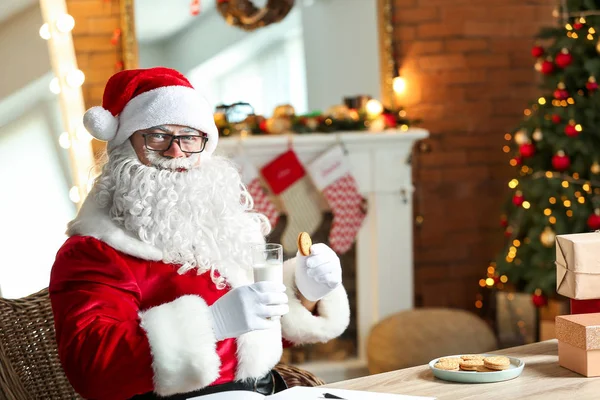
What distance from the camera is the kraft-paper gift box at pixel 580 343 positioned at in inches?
69.1

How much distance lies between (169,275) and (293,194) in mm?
2342

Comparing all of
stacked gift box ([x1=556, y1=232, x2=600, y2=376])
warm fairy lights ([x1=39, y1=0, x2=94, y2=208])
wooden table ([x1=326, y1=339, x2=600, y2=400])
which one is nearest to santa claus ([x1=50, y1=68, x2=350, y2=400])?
wooden table ([x1=326, y1=339, x2=600, y2=400])

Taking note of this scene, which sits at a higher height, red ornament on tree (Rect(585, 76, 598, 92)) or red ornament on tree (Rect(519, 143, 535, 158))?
red ornament on tree (Rect(585, 76, 598, 92))

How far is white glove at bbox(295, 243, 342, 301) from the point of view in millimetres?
1986

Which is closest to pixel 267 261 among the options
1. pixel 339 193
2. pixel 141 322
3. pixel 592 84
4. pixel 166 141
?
pixel 141 322

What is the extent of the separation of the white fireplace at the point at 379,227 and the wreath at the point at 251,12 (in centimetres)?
72

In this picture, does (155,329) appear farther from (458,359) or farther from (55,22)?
(55,22)

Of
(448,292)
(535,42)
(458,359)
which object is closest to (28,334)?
(458,359)

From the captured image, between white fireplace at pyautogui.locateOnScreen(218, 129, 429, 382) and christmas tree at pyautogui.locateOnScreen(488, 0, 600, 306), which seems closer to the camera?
christmas tree at pyautogui.locateOnScreen(488, 0, 600, 306)

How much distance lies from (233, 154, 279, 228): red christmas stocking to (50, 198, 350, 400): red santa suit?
2015 mm

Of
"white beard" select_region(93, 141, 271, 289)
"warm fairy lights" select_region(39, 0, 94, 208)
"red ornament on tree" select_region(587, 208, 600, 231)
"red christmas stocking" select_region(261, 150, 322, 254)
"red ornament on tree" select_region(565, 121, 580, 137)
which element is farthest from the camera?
"red christmas stocking" select_region(261, 150, 322, 254)

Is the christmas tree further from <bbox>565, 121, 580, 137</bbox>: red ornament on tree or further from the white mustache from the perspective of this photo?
the white mustache

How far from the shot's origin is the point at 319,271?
6.57 ft

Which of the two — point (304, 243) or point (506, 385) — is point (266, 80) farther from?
point (506, 385)
